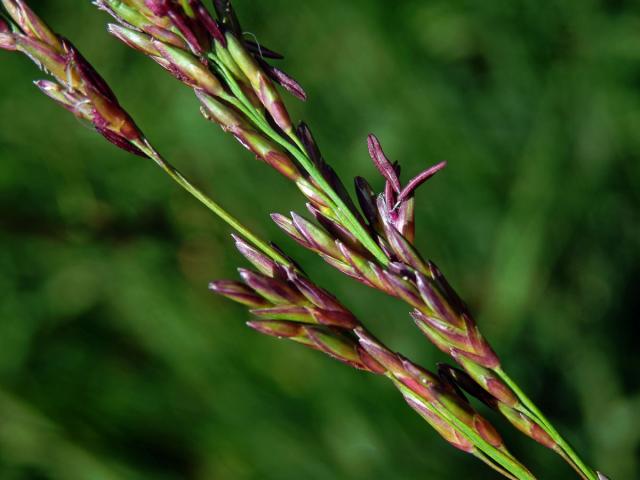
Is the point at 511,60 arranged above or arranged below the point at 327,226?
above

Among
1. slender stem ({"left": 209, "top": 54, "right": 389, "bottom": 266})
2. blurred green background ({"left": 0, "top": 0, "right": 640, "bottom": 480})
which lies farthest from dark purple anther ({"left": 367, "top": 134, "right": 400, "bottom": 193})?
blurred green background ({"left": 0, "top": 0, "right": 640, "bottom": 480})

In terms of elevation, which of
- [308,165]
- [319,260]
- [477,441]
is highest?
[319,260]

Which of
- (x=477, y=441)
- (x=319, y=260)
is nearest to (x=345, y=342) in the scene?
(x=477, y=441)

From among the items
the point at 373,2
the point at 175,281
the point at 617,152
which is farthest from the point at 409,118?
the point at 175,281

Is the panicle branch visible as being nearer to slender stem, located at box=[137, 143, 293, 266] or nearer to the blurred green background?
slender stem, located at box=[137, 143, 293, 266]

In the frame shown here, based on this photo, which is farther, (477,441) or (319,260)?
(319,260)

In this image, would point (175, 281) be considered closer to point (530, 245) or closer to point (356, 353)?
point (530, 245)

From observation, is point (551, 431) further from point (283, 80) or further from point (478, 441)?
point (283, 80)

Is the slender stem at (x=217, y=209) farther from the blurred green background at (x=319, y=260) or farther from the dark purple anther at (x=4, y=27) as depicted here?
the blurred green background at (x=319, y=260)
